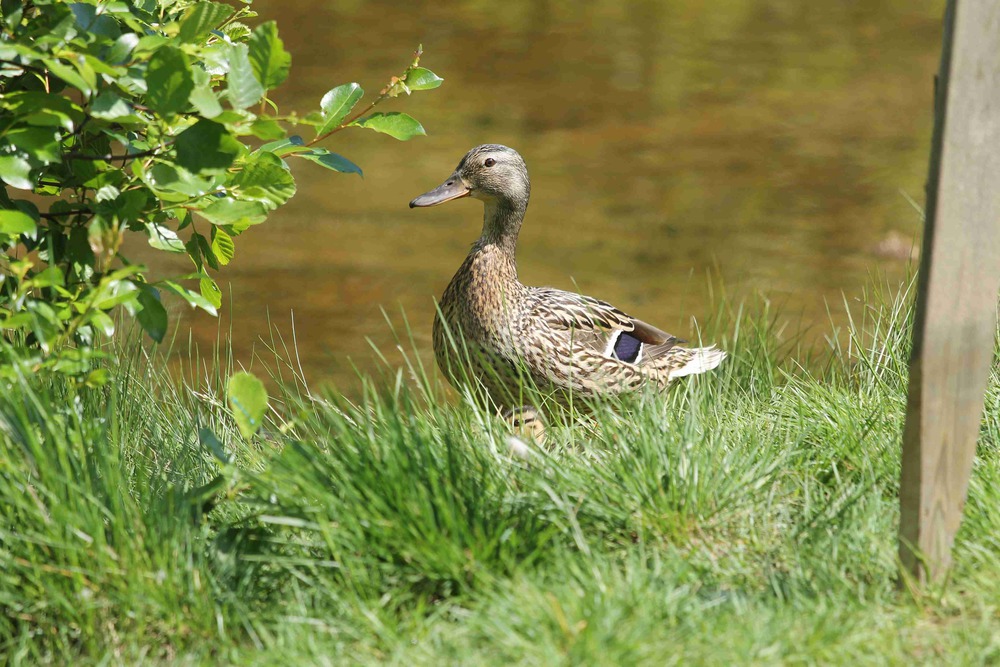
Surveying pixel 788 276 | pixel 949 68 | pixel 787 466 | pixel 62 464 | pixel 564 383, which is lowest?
pixel 788 276

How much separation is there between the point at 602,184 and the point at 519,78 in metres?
2.62

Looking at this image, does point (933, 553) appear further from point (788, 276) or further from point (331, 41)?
point (331, 41)

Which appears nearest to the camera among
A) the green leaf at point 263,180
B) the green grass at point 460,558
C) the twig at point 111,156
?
the green grass at point 460,558

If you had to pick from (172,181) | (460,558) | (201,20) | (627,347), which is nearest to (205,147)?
(172,181)

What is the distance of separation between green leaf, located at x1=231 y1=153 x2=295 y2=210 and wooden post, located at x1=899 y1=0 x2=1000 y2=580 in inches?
60.6

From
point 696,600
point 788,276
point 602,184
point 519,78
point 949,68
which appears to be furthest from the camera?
point 519,78

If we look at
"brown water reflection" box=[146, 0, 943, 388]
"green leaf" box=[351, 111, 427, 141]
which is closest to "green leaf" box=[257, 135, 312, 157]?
"green leaf" box=[351, 111, 427, 141]

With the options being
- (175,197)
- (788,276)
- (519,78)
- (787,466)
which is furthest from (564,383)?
(519,78)

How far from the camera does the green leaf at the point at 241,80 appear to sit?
2.63 metres

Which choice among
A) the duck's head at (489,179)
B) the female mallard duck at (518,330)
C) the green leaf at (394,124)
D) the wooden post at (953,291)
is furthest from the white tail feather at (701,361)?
the wooden post at (953,291)

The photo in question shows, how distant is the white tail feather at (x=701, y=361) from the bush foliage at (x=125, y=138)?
6.37 ft

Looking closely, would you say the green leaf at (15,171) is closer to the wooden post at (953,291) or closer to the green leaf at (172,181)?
the green leaf at (172,181)

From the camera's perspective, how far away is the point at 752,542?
282cm

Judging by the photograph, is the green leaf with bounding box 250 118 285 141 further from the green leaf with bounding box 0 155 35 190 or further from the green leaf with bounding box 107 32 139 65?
the green leaf with bounding box 0 155 35 190
